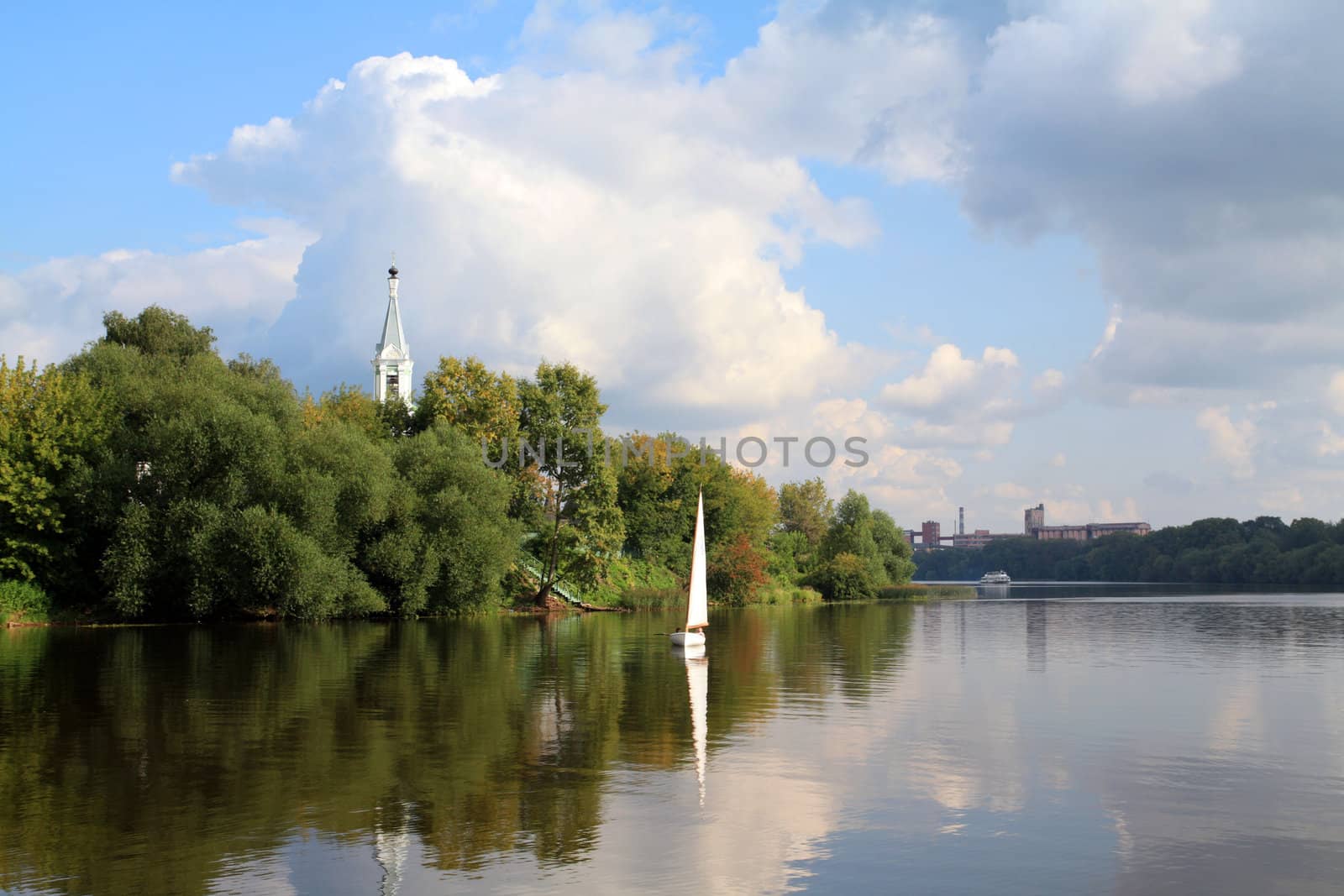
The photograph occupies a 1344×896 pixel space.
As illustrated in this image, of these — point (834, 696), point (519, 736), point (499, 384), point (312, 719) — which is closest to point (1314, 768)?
point (834, 696)

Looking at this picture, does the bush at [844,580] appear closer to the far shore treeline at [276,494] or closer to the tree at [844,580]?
the tree at [844,580]

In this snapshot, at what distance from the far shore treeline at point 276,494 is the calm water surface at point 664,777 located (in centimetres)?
2119

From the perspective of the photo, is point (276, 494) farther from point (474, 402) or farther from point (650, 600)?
point (650, 600)

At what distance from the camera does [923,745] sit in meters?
20.6

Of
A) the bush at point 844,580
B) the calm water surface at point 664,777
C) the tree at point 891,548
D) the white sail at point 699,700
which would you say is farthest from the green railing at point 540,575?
the tree at point 891,548

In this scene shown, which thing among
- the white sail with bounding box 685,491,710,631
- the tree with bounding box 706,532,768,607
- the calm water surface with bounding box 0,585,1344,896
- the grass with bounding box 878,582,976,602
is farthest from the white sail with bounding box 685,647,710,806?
the grass with bounding box 878,582,976,602

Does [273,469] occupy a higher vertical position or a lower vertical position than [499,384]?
lower

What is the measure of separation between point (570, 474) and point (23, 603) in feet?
119

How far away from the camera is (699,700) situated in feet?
90.2

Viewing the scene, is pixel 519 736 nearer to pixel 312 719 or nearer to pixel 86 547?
pixel 312 719

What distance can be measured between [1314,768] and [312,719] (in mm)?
18811

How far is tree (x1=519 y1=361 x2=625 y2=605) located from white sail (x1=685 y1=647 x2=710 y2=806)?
40.7 metres

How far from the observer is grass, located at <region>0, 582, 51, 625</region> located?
182 feet

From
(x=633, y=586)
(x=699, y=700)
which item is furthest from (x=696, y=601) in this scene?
(x=633, y=586)
